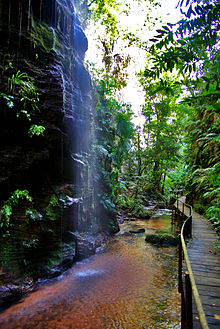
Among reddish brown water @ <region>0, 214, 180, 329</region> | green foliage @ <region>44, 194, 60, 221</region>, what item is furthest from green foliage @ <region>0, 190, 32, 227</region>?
reddish brown water @ <region>0, 214, 180, 329</region>

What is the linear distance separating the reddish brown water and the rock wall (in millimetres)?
955

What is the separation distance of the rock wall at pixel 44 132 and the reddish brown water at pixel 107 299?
96 cm

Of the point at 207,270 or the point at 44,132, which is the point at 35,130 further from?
the point at 207,270

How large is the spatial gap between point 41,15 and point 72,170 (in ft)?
18.2

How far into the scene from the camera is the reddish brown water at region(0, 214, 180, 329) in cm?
445

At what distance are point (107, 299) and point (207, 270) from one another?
2.49 metres

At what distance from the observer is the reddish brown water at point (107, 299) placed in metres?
4.45

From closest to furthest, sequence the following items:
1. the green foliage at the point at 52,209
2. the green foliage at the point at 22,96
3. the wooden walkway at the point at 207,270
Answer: the wooden walkway at the point at 207,270
the green foliage at the point at 22,96
the green foliage at the point at 52,209

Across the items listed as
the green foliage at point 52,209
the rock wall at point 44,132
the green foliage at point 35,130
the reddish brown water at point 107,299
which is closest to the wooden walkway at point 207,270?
the reddish brown water at point 107,299

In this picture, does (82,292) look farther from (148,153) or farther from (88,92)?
(148,153)

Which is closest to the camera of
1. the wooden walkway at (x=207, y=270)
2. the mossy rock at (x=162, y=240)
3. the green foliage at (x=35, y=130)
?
the wooden walkway at (x=207, y=270)

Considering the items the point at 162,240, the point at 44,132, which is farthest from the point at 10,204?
the point at 162,240

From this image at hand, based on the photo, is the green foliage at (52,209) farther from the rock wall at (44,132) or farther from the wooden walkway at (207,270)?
the wooden walkway at (207,270)

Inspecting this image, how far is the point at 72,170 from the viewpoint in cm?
836
